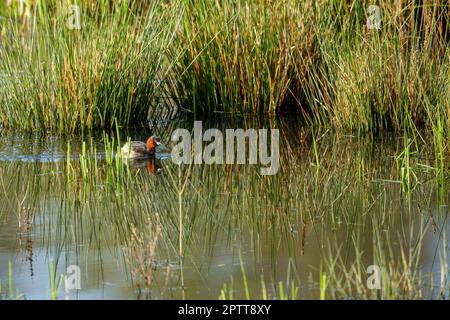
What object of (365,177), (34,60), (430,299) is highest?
(34,60)

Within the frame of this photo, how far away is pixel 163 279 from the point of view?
450 cm

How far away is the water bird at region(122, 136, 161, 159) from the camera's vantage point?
7459 millimetres

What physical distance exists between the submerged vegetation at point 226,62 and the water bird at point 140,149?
35 cm

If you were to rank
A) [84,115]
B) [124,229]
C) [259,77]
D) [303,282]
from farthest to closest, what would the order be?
[259,77], [84,115], [124,229], [303,282]

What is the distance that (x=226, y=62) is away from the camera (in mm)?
9359

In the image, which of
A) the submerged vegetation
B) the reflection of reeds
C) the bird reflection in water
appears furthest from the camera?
the submerged vegetation

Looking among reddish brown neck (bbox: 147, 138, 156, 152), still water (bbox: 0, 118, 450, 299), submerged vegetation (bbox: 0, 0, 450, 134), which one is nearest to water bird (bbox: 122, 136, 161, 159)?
reddish brown neck (bbox: 147, 138, 156, 152)

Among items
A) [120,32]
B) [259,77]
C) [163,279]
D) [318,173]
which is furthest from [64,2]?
[163,279]

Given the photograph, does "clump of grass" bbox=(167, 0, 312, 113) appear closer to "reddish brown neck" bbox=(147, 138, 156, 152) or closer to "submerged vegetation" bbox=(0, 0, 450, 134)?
"submerged vegetation" bbox=(0, 0, 450, 134)

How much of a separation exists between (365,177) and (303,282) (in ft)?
8.02

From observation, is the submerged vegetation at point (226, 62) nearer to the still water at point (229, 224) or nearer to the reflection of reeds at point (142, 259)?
the still water at point (229, 224)

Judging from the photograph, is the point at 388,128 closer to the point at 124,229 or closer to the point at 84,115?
the point at 84,115

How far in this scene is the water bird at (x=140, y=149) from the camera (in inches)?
294

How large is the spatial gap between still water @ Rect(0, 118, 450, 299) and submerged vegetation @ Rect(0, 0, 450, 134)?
49cm
